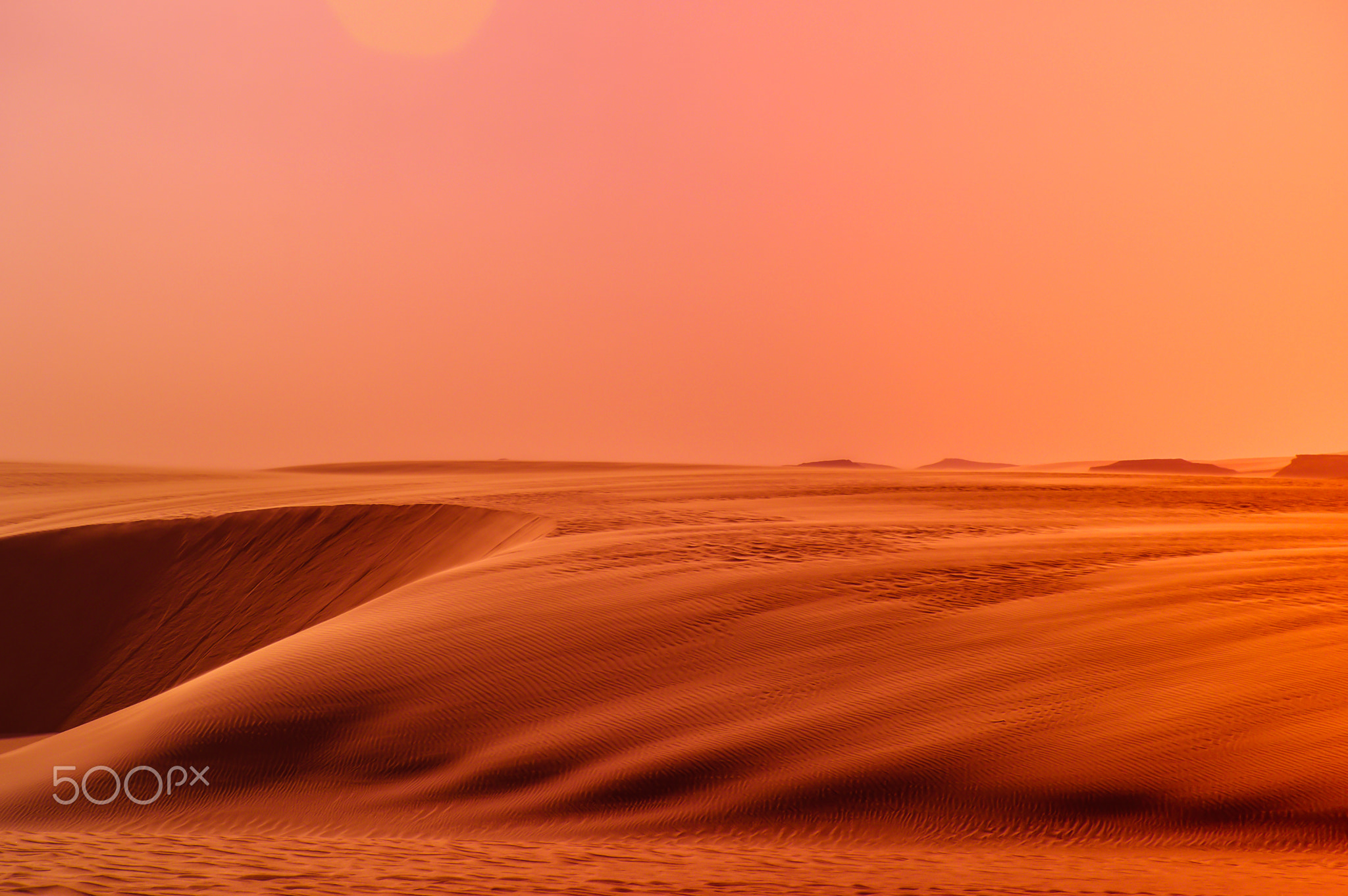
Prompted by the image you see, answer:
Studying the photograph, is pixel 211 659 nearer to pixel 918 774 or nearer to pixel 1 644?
pixel 1 644

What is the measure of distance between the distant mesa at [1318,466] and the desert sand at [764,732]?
132 feet

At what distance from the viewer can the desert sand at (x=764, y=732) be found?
495cm

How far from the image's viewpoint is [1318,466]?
152 feet

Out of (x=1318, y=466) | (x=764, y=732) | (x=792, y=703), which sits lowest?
(x=764, y=732)

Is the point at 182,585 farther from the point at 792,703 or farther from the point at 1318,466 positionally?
the point at 1318,466

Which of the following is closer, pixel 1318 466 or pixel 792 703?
pixel 792 703

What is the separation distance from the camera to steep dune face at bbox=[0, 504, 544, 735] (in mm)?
12852

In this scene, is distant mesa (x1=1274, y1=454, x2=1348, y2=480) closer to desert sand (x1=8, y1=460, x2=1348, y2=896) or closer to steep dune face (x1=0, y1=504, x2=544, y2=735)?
desert sand (x1=8, y1=460, x2=1348, y2=896)

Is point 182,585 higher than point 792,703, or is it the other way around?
point 182,585

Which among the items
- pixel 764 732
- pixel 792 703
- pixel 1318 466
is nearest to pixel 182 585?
pixel 792 703

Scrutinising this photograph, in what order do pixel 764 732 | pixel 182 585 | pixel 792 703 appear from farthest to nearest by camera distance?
pixel 182 585 → pixel 792 703 → pixel 764 732

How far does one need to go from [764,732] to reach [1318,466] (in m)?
50.0

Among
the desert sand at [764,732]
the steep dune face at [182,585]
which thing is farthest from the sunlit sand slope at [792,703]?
the steep dune face at [182,585]

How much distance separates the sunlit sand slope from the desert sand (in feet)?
0.08
